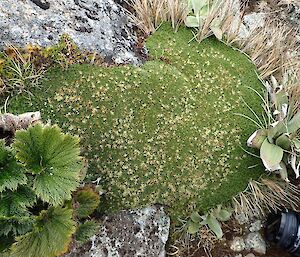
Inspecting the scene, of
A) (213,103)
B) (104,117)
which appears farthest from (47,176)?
(213,103)

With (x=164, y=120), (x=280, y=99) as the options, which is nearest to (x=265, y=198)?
(x=280, y=99)

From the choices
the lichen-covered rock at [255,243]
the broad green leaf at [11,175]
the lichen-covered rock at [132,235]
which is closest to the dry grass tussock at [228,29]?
the lichen-covered rock at [255,243]

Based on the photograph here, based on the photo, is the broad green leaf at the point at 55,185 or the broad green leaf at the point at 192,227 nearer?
the broad green leaf at the point at 55,185

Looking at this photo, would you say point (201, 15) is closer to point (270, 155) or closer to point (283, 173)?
point (270, 155)

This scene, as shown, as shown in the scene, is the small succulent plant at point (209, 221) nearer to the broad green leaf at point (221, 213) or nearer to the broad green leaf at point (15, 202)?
the broad green leaf at point (221, 213)

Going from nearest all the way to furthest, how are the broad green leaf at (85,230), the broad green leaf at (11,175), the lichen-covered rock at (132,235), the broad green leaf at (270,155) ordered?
the broad green leaf at (11,175) → the broad green leaf at (85,230) → the lichen-covered rock at (132,235) → the broad green leaf at (270,155)

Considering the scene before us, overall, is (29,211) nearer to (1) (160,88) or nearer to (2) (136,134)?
(2) (136,134)
